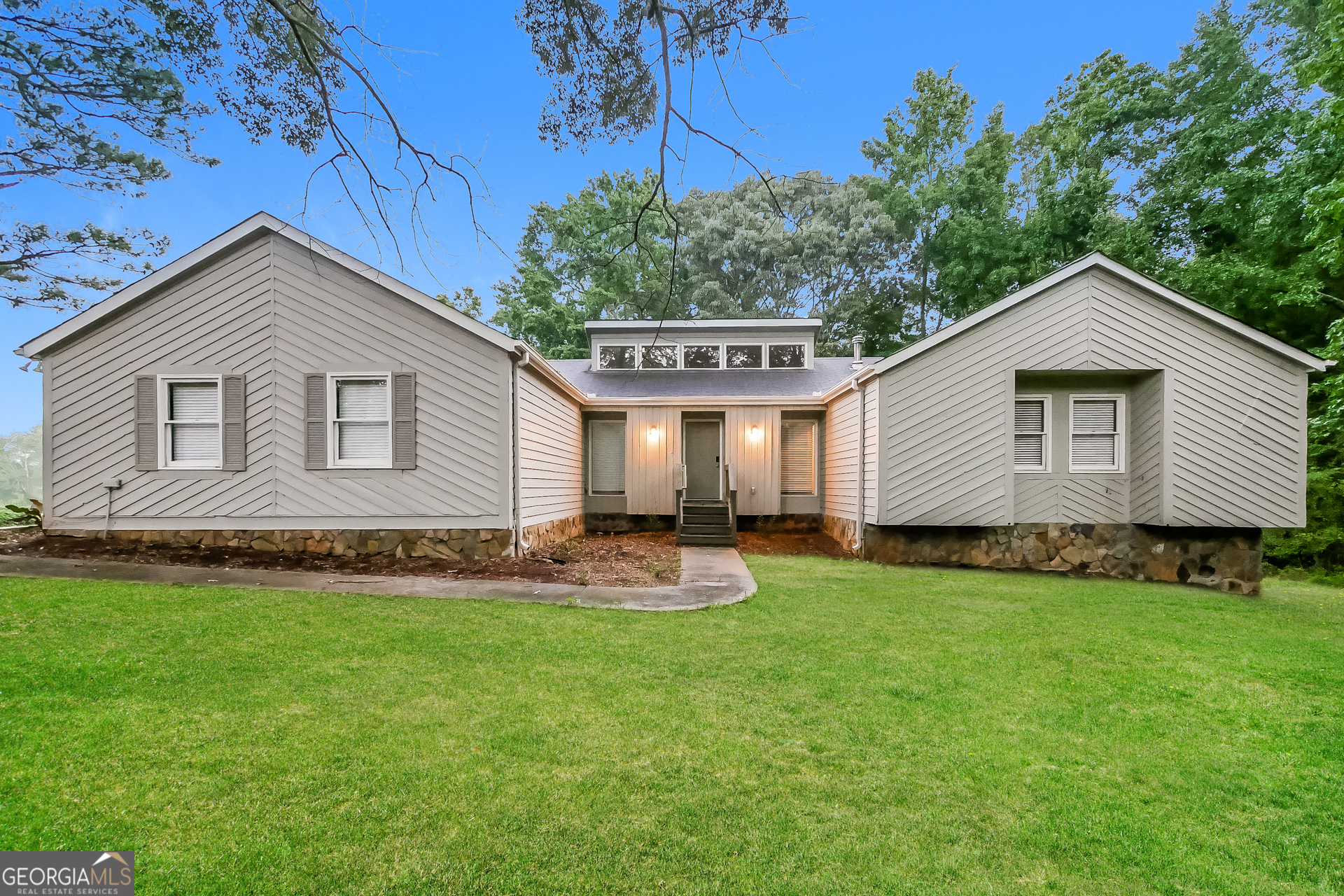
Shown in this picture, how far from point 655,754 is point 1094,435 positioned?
980 cm

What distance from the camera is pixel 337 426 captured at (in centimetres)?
814

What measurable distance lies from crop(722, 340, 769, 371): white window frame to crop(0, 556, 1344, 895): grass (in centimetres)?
1078

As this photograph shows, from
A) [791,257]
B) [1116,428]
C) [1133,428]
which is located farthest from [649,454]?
[791,257]

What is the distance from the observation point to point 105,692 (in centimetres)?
327

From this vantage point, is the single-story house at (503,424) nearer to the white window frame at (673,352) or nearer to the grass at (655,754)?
the grass at (655,754)

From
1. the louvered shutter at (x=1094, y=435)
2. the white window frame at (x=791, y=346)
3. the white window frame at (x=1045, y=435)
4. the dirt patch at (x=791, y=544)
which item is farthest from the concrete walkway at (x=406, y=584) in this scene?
the white window frame at (x=791, y=346)

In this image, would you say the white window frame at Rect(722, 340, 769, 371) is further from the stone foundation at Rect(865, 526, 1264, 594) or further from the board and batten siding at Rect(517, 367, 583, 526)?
the stone foundation at Rect(865, 526, 1264, 594)

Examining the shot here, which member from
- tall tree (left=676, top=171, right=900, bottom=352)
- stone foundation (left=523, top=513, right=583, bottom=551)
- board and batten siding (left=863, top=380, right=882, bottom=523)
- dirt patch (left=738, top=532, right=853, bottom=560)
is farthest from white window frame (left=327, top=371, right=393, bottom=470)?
tall tree (left=676, top=171, right=900, bottom=352)

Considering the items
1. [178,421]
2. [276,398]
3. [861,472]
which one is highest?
[276,398]

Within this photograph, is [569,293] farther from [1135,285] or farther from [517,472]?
[1135,285]

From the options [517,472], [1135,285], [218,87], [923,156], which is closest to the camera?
[218,87]

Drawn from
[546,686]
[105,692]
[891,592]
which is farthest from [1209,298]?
[105,692]

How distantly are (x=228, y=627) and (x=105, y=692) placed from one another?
135 centimetres

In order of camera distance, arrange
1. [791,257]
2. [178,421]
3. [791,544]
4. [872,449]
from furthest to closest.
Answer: [791,257]
[791,544]
[872,449]
[178,421]
